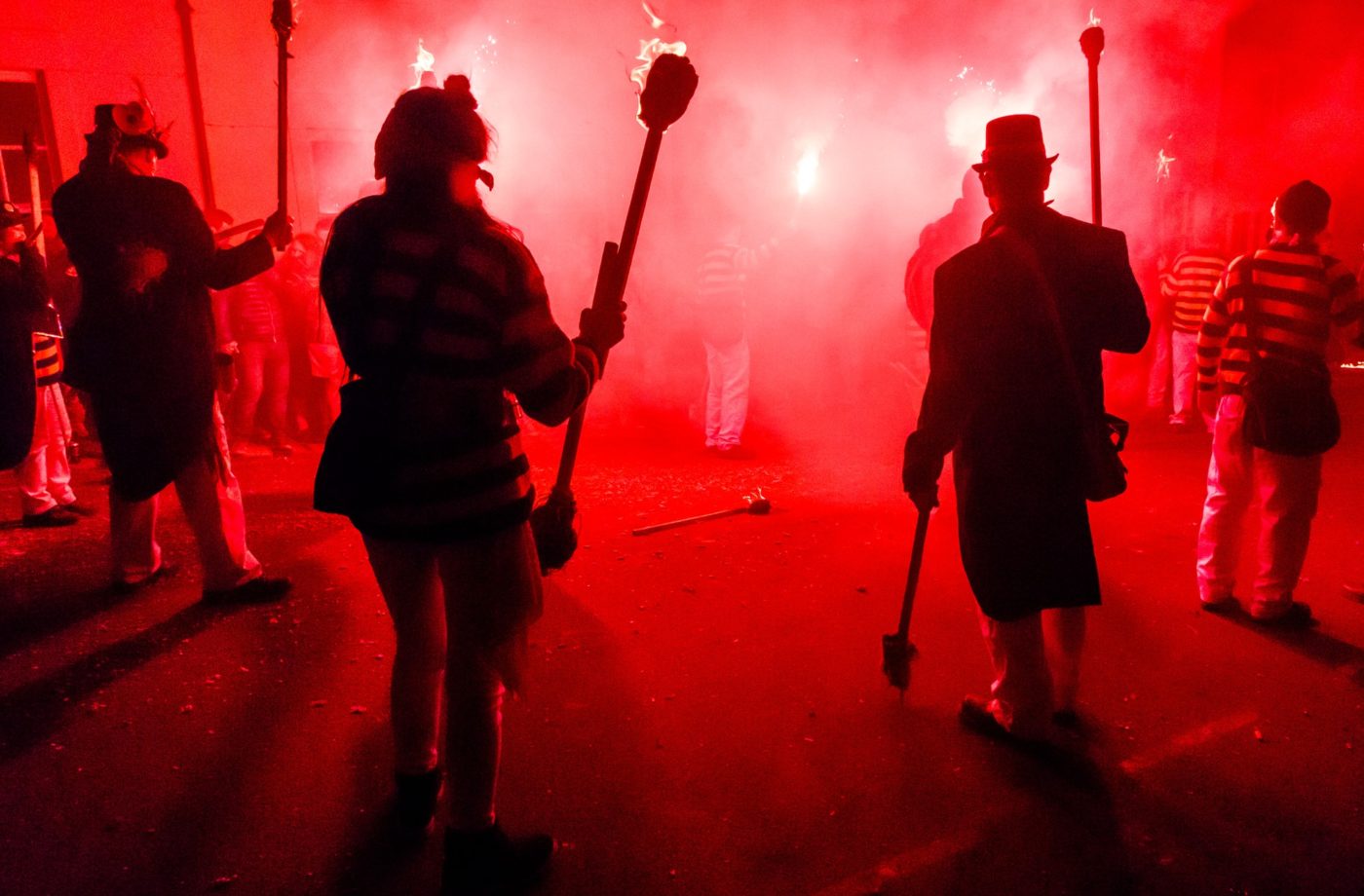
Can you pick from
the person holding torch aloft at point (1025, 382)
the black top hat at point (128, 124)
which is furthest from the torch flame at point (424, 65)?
the person holding torch aloft at point (1025, 382)

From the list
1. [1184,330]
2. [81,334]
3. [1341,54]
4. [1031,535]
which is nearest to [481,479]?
[1031,535]

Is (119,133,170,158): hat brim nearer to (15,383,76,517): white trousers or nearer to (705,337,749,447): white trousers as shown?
(15,383,76,517): white trousers

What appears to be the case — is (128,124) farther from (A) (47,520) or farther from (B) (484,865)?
(B) (484,865)

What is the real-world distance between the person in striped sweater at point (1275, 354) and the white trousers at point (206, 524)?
508cm

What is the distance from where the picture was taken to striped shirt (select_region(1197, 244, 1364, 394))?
4.16 m

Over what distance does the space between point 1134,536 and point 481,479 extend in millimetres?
4913

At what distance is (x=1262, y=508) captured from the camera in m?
4.37

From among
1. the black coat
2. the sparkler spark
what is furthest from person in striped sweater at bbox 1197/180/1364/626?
the sparkler spark

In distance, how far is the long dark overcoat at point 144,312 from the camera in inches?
156

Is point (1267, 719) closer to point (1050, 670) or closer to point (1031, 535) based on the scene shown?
point (1050, 670)

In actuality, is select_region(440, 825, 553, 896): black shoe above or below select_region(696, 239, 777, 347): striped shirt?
below

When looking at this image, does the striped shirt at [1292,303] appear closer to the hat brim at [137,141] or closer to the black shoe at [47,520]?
the hat brim at [137,141]

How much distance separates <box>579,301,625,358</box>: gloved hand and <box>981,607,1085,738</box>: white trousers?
1.71m

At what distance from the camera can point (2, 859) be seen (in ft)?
8.96
